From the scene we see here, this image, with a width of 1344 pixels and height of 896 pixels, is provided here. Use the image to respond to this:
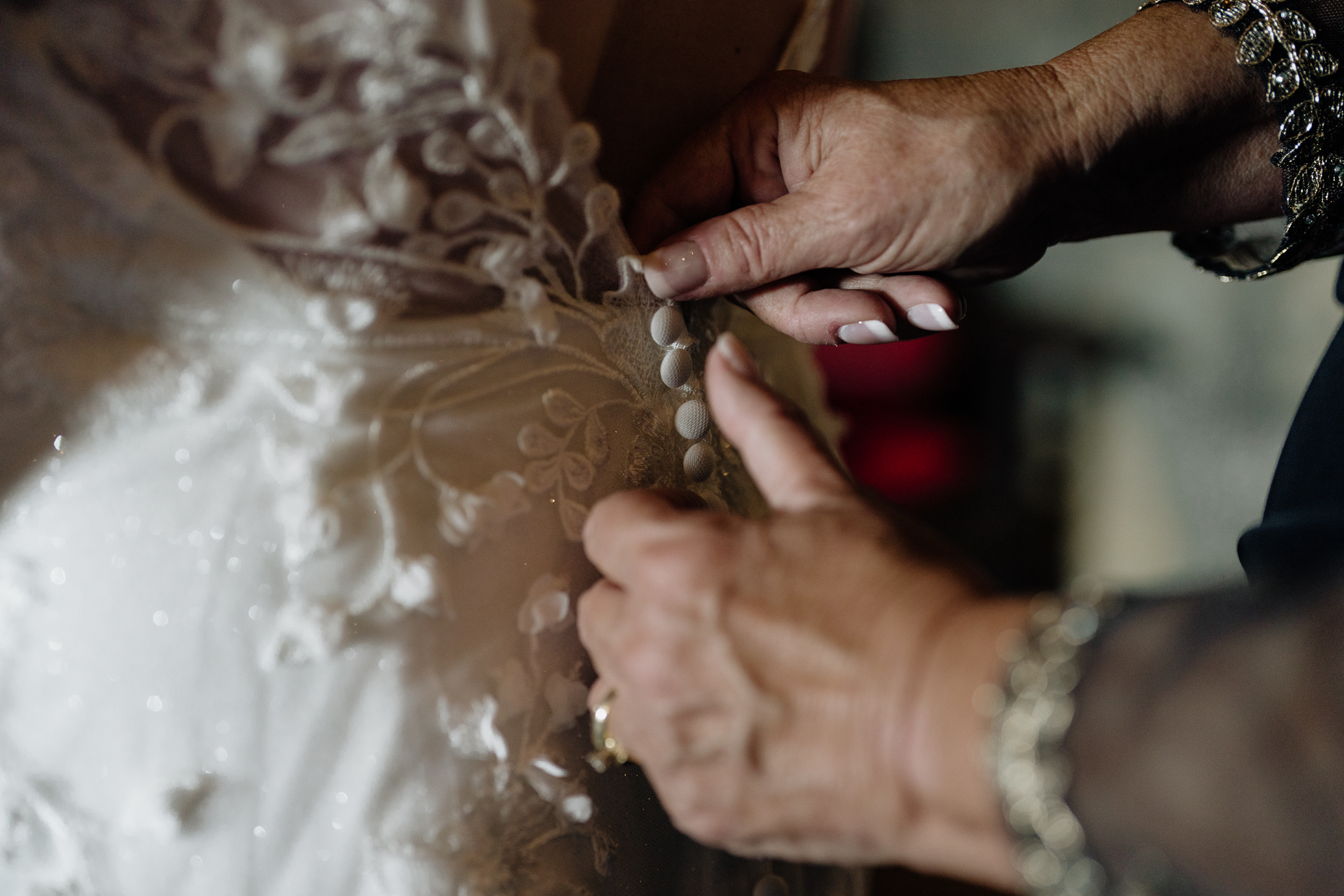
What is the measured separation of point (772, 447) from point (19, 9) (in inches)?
16.8

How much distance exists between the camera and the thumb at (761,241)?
2.06 feet

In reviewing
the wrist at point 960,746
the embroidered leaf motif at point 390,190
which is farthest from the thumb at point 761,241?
the wrist at point 960,746

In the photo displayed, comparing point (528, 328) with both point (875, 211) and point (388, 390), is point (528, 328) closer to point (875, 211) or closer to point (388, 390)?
point (388, 390)

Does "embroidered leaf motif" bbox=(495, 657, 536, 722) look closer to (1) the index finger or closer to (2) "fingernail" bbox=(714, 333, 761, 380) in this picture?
(1) the index finger

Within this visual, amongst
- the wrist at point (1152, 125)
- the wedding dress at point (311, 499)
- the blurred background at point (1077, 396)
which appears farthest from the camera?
the blurred background at point (1077, 396)

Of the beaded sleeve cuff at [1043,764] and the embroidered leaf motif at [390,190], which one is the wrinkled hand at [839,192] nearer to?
the embroidered leaf motif at [390,190]

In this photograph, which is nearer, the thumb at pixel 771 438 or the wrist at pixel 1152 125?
the thumb at pixel 771 438

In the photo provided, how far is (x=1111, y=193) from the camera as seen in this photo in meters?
0.77

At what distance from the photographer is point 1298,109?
2.36ft

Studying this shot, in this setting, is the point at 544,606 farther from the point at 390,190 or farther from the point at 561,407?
the point at 390,190

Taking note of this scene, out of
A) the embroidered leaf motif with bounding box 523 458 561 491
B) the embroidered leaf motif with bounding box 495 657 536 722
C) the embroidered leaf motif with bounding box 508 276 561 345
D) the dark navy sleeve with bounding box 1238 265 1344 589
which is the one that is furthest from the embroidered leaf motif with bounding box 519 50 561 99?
the dark navy sleeve with bounding box 1238 265 1344 589

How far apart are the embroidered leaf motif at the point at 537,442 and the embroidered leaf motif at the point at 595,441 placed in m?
0.02

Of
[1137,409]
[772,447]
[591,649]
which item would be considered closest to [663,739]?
[591,649]

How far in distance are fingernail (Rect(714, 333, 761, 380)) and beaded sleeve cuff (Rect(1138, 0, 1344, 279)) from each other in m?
0.55
